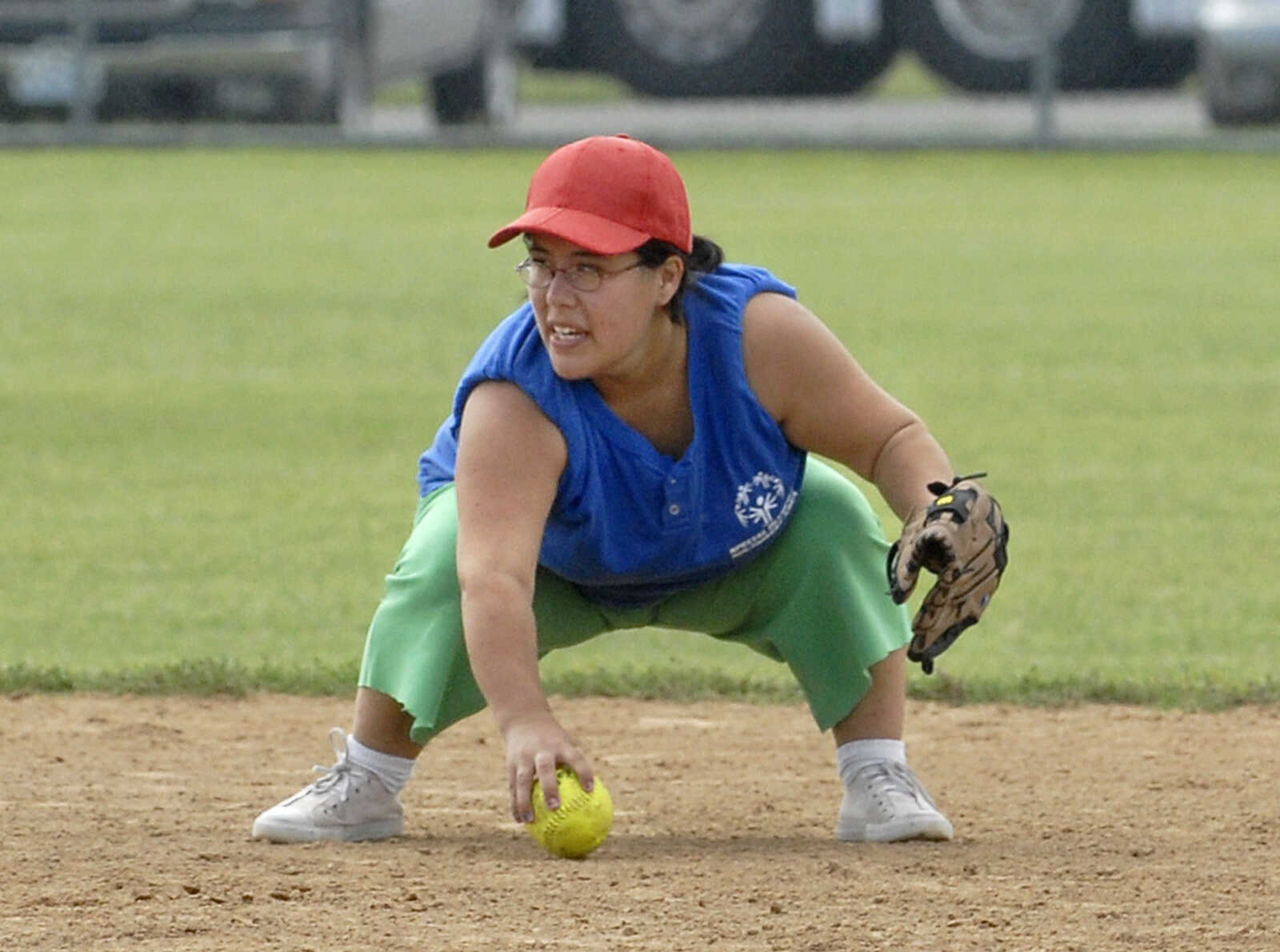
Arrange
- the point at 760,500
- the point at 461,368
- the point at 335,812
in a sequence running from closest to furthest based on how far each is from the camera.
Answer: the point at 760,500 → the point at 335,812 → the point at 461,368

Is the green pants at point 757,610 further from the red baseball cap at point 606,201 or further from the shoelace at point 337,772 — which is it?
the red baseball cap at point 606,201

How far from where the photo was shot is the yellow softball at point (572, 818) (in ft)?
13.0

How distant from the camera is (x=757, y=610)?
4.51 metres

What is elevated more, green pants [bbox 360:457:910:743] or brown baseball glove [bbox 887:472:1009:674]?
brown baseball glove [bbox 887:472:1009:674]

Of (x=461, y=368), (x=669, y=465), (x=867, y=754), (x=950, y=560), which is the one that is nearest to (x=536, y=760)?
(x=669, y=465)

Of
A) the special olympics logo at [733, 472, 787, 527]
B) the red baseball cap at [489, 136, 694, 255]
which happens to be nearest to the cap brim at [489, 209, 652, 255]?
the red baseball cap at [489, 136, 694, 255]

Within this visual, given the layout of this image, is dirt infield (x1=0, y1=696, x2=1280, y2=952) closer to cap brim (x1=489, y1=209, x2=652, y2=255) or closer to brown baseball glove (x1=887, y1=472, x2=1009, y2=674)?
brown baseball glove (x1=887, y1=472, x2=1009, y2=674)

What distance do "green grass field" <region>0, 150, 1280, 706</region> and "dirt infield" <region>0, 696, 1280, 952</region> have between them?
353 mm

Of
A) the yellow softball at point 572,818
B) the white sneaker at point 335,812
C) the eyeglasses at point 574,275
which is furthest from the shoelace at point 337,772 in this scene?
the eyeglasses at point 574,275

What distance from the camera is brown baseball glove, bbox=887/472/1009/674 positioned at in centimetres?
402

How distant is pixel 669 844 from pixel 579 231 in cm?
112

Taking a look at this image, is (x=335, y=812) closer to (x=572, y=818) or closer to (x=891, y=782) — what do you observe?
(x=572, y=818)

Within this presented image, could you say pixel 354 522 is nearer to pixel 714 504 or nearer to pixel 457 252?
pixel 714 504

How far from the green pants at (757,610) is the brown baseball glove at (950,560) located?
284mm
